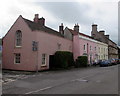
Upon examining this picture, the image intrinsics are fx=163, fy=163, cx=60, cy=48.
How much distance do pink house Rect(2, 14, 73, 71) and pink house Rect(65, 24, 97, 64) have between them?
9.10 m

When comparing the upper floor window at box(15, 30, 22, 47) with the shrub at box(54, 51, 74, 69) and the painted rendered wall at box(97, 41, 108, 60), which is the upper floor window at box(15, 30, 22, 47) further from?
the painted rendered wall at box(97, 41, 108, 60)

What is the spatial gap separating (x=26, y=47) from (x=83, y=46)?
664 inches

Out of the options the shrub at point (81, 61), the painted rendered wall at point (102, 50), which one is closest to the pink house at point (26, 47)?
the shrub at point (81, 61)

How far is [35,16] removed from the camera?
32.0 metres

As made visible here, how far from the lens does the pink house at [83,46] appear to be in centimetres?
3444

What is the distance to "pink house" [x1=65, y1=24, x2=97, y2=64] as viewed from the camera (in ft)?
113

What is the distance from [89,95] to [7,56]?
19272 mm

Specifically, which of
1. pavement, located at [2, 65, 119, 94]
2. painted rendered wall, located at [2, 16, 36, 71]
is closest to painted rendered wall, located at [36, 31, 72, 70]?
painted rendered wall, located at [2, 16, 36, 71]

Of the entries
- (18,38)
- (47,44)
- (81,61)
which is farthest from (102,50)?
(18,38)

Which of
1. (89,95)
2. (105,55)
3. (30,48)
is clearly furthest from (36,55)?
(105,55)

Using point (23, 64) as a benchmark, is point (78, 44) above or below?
above

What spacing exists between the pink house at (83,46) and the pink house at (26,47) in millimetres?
9101

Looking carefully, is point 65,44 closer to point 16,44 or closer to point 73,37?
point 73,37

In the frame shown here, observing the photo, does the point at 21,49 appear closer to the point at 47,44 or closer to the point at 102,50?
the point at 47,44
